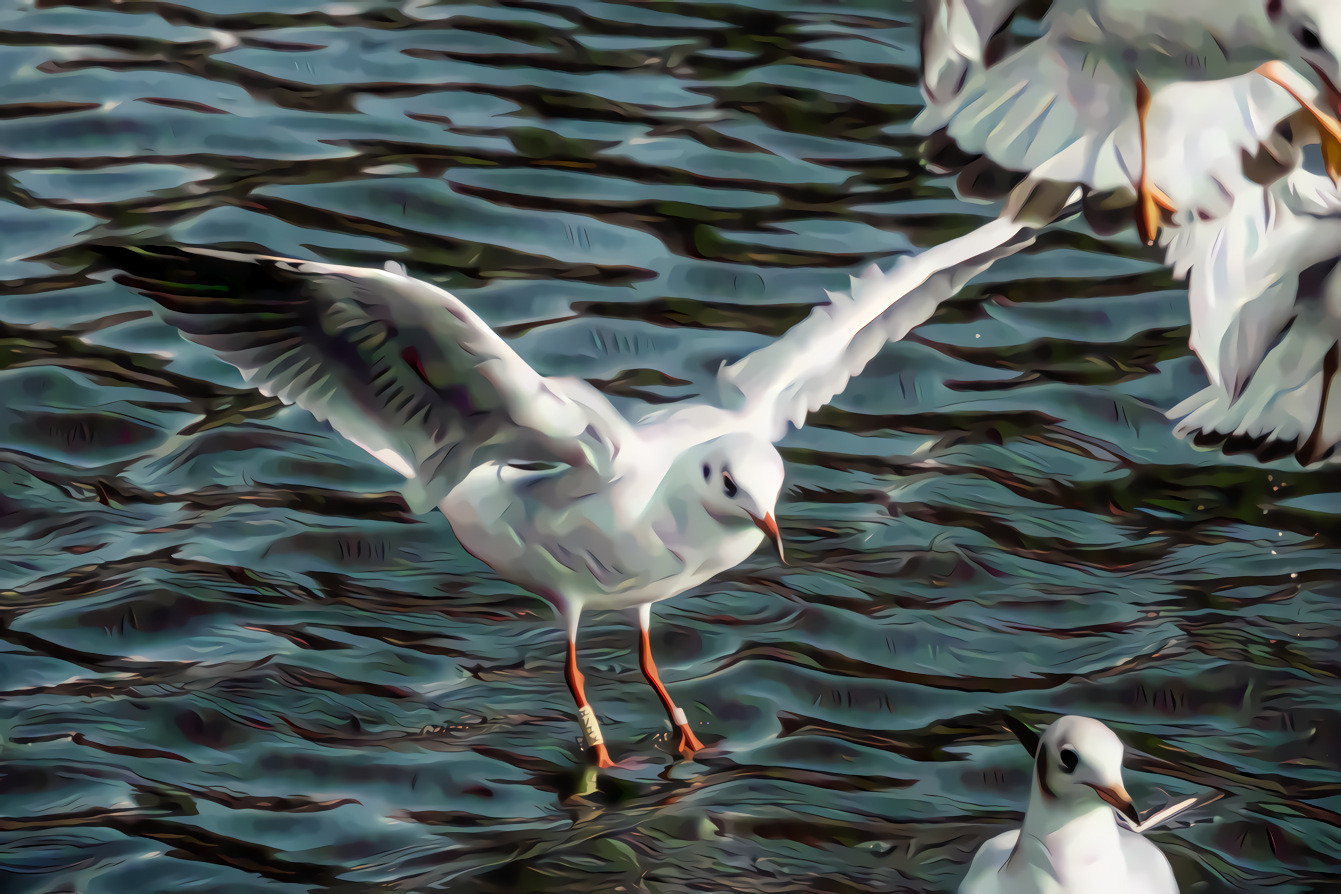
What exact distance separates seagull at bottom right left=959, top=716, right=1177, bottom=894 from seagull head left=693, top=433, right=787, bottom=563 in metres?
0.86

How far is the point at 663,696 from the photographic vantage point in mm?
5234

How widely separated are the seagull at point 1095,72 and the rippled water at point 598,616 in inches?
58.3

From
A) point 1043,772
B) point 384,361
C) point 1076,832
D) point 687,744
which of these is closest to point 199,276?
point 384,361

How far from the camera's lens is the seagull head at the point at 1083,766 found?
4.19 meters

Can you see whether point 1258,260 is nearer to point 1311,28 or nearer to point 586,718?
point 1311,28

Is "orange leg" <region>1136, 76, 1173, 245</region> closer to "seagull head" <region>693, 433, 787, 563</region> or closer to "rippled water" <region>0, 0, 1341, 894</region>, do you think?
"seagull head" <region>693, 433, 787, 563</region>

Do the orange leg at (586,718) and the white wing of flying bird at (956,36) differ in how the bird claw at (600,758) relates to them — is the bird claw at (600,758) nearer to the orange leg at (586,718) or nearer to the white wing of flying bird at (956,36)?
the orange leg at (586,718)

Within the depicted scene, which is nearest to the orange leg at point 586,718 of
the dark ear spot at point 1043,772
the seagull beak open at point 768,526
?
the seagull beak open at point 768,526

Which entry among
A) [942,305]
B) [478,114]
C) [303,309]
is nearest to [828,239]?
[942,305]

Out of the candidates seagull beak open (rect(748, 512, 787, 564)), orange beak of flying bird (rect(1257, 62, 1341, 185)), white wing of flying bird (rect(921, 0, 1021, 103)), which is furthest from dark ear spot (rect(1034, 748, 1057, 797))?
white wing of flying bird (rect(921, 0, 1021, 103))

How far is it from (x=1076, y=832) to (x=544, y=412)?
1.61 m

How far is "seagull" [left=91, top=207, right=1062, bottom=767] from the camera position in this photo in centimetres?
454

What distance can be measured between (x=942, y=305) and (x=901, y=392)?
0.66 meters

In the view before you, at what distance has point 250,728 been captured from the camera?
5.18 metres
